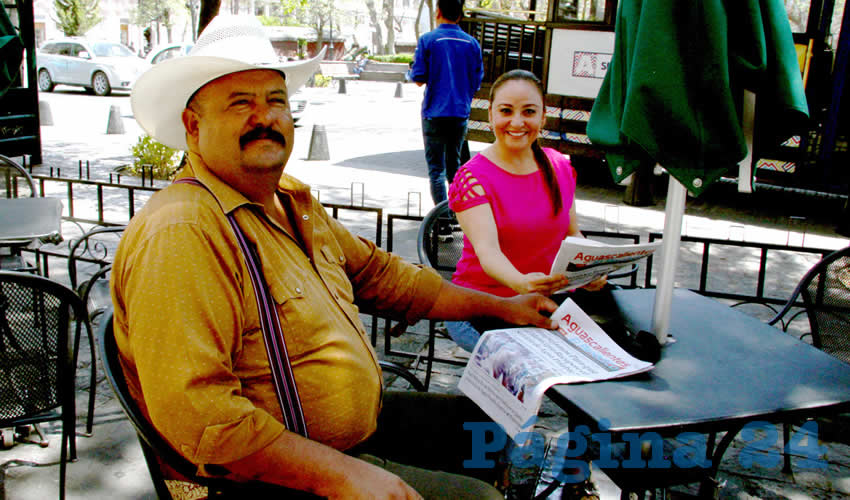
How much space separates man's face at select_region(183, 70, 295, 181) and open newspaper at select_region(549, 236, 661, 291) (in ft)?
2.73

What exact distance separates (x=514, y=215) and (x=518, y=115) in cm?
41

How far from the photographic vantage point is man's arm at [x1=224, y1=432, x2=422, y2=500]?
155 centimetres

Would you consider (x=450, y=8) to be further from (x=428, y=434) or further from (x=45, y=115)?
(x=45, y=115)

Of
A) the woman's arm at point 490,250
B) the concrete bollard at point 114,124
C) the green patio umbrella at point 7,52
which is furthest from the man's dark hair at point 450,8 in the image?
the concrete bollard at point 114,124

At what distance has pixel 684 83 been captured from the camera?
6.25ft

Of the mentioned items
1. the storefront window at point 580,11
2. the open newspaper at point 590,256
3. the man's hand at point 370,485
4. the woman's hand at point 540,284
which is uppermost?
the storefront window at point 580,11

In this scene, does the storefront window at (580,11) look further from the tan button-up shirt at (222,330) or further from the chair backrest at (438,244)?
the tan button-up shirt at (222,330)

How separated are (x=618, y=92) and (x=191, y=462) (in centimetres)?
154

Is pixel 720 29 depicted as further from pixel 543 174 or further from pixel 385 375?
pixel 385 375

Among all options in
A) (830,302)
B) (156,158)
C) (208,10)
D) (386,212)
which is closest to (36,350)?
(830,302)

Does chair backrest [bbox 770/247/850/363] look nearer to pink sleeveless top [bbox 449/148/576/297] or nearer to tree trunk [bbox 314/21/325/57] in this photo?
pink sleeveless top [bbox 449/148/576/297]

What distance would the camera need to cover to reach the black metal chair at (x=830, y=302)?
2764 millimetres

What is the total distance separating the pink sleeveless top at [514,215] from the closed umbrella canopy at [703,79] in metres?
0.83

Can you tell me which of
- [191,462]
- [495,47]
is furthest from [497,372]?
[495,47]
